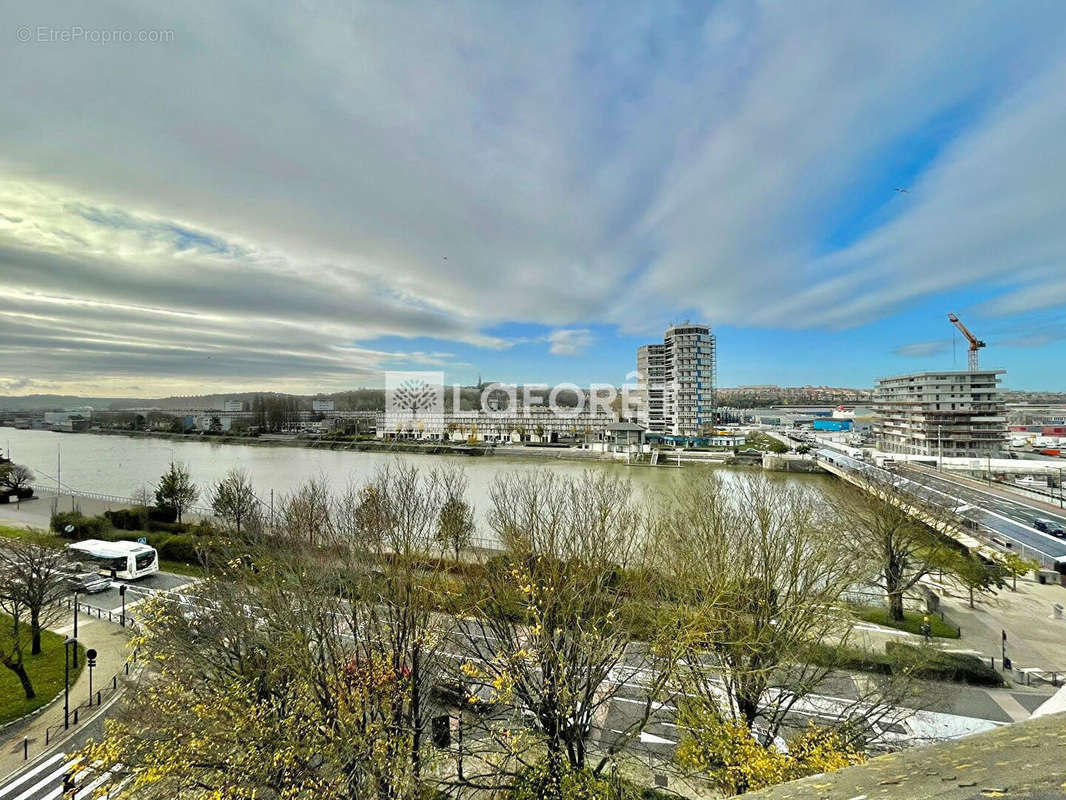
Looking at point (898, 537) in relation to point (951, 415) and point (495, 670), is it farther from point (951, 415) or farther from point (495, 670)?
point (951, 415)

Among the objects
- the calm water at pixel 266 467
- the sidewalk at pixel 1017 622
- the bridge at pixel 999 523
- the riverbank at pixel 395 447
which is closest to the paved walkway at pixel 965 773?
the sidewalk at pixel 1017 622

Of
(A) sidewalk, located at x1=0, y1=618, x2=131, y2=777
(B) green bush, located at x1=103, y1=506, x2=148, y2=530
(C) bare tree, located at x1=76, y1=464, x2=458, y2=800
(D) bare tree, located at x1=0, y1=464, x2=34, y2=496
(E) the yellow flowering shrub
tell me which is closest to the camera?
(E) the yellow flowering shrub

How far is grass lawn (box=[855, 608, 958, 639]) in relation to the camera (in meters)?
9.01

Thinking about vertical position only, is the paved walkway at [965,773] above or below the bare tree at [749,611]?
above

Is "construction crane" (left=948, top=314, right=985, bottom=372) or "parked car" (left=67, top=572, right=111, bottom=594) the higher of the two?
"construction crane" (left=948, top=314, right=985, bottom=372)

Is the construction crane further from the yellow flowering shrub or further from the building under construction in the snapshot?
the yellow flowering shrub

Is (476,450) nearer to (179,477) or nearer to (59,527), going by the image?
(179,477)

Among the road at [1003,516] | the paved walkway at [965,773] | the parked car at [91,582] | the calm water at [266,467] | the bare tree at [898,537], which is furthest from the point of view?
the calm water at [266,467]

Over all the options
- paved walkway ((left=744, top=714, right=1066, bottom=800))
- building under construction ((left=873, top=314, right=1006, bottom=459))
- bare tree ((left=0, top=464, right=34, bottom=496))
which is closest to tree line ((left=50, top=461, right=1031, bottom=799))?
paved walkway ((left=744, top=714, right=1066, bottom=800))

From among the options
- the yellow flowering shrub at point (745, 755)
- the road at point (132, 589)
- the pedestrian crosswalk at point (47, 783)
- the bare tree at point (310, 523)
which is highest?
the bare tree at point (310, 523)

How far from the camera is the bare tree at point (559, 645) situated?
4.50 metres

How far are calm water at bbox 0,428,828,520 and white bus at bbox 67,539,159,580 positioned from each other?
7.29m

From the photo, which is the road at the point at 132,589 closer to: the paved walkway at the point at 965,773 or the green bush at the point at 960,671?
the paved walkway at the point at 965,773

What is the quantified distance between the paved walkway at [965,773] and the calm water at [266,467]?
1808cm
